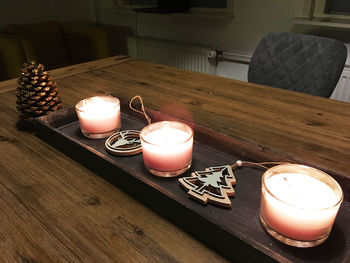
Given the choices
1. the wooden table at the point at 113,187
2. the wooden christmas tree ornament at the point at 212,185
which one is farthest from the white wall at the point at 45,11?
the wooden christmas tree ornament at the point at 212,185

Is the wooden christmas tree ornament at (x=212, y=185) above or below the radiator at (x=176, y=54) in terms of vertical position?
Result: above

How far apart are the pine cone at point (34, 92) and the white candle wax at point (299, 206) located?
60 cm

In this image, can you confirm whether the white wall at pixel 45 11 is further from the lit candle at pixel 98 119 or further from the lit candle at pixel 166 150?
the lit candle at pixel 166 150

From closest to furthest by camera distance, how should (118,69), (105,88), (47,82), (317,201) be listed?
(317,201) < (47,82) < (105,88) < (118,69)

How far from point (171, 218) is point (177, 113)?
443 millimetres

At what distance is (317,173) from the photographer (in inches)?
19.1

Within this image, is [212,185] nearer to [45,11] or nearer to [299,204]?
[299,204]

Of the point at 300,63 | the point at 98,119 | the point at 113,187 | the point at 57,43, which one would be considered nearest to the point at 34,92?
the point at 98,119

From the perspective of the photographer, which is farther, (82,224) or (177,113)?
(177,113)

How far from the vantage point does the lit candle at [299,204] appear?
1.36 ft

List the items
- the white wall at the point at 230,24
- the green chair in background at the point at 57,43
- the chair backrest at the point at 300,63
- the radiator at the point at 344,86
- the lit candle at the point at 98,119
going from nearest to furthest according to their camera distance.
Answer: the lit candle at the point at 98,119, the chair backrest at the point at 300,63, the radiator at the point at 344,86, the white wall at the point at 230,24, the green chair in background at the point at 57,43

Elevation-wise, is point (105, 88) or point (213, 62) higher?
point (105, 88)

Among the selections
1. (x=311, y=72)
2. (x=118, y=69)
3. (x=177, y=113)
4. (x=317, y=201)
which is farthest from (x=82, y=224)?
(x=311, y=72)

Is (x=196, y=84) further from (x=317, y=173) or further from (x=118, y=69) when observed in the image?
(x=317, y=173)
